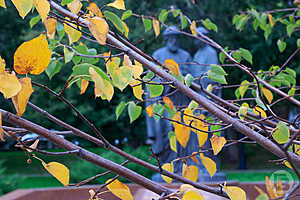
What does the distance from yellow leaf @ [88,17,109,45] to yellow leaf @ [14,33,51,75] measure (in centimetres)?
8

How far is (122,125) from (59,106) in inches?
76.3

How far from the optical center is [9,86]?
0.32 m


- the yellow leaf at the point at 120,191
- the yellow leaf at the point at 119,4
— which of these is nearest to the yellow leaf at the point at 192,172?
the yellow leaf at the point at 120,191

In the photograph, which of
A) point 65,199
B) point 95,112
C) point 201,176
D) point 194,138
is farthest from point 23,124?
point 95,112

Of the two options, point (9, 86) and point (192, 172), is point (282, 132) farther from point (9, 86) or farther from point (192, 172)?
point (9, 86)

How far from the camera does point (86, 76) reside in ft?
1.41

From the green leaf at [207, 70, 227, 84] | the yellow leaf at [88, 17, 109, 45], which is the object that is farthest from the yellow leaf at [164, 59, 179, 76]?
the yellow leaf at [88, 17, 109, 45]

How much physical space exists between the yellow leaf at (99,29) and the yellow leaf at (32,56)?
79 mm

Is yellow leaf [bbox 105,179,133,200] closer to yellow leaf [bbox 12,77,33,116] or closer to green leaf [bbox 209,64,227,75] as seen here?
yellow leaf [bbox 12,77,33,116]

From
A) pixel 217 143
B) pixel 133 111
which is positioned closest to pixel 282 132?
pixel 217 143

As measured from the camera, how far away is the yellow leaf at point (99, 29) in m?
0.42

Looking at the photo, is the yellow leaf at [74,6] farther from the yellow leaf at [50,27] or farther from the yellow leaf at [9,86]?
the yellow leaf at [9,86]

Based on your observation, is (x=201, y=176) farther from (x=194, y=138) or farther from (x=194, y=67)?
(x=194, y=67)

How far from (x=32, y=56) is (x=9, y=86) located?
0.14 feet
